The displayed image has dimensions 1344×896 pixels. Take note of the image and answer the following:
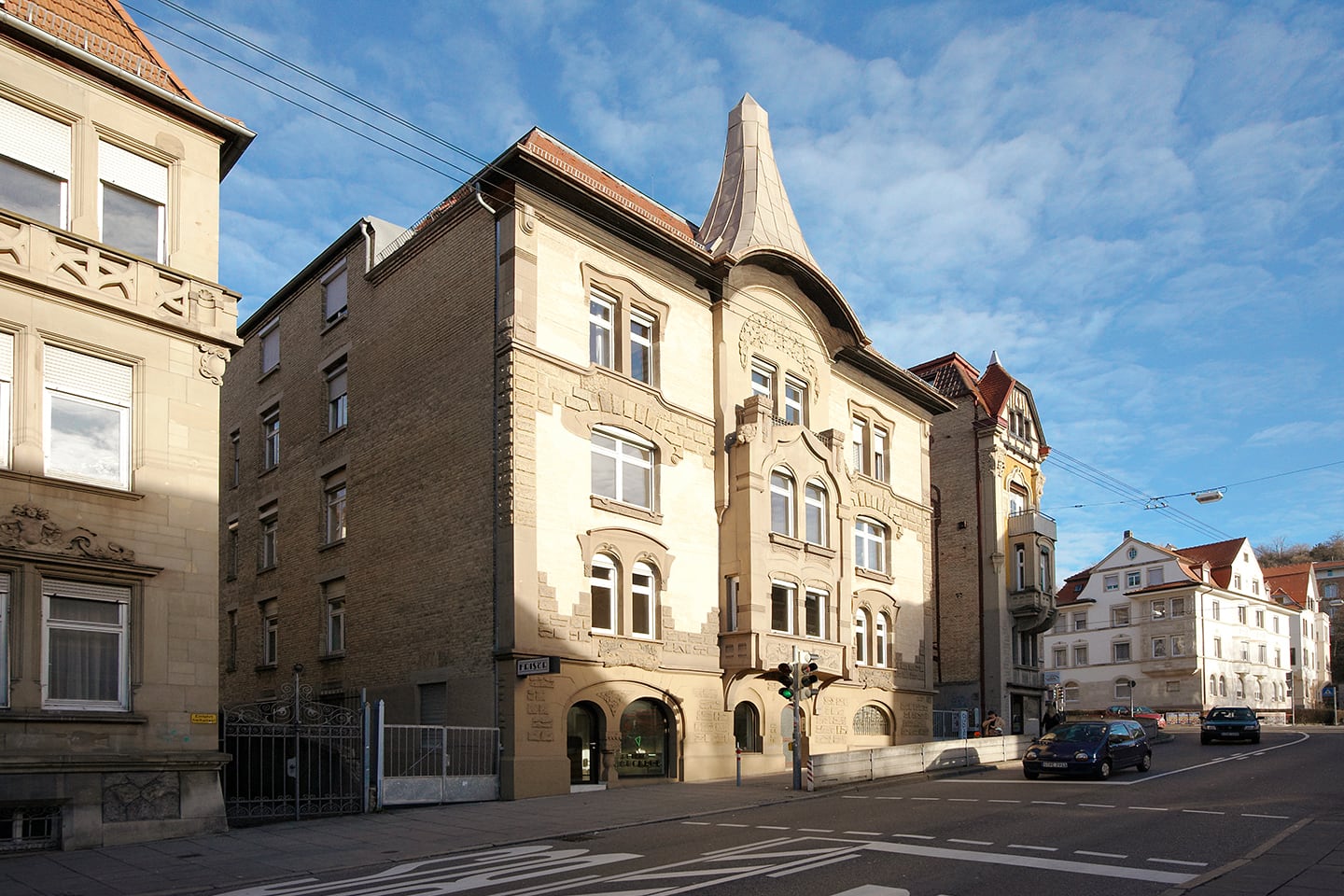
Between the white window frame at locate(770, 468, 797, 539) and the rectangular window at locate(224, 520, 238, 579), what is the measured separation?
17.0 metres

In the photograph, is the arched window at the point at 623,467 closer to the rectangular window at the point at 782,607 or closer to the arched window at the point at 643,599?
the arched window at the point at 643,599

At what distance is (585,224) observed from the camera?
2603 cm

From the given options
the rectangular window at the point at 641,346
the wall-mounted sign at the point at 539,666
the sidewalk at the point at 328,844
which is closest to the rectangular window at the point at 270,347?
the rectangular window at the point at 641,346

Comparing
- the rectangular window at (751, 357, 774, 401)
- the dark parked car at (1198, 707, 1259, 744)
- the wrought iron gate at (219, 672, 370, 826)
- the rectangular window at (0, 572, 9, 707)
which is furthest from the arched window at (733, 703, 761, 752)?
the dark parked car at (1198, 707, 1259, 744)

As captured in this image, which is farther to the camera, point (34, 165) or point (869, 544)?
point (869, 544)

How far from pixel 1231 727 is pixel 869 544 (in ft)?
52.2

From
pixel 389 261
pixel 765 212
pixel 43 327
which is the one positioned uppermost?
pixel 765 212

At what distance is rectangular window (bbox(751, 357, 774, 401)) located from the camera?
31297 millimetres

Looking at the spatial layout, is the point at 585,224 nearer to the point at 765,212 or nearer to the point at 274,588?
the point at 765,212

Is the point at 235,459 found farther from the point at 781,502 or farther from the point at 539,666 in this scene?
the point at 539,666

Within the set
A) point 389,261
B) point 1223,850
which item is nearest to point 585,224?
point 389,261

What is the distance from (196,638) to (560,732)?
27.4 feet

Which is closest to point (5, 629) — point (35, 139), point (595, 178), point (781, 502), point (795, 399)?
point (35, 139)

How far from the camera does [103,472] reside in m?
16.6
